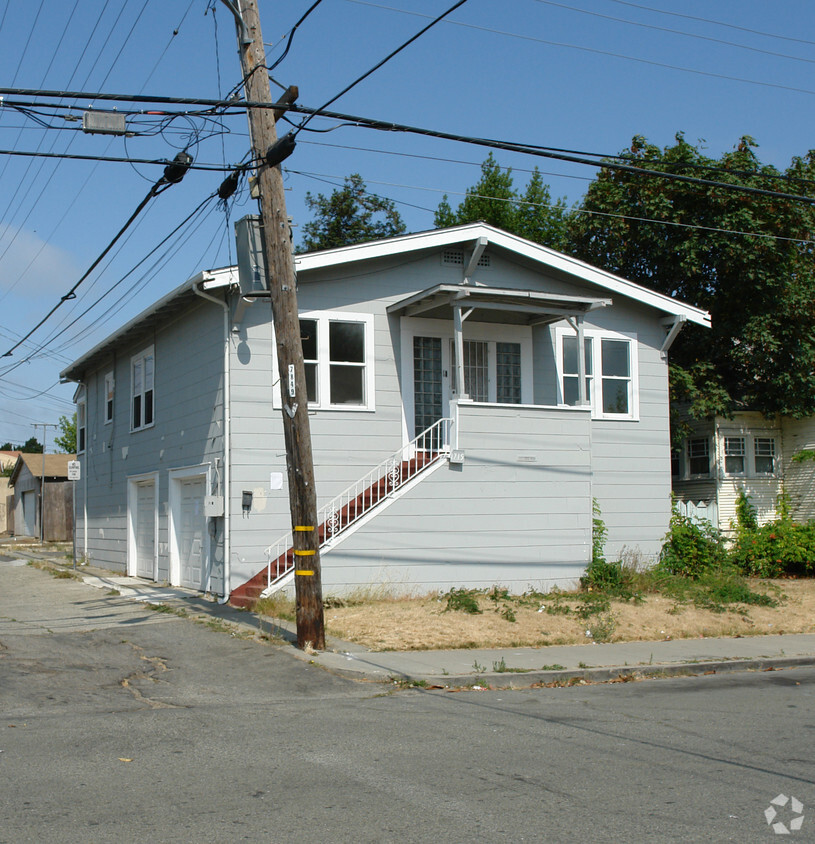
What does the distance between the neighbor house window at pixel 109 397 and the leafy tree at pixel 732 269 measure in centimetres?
1352

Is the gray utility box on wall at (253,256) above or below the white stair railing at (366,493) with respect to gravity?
above

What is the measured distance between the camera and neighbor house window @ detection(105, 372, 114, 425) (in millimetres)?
23469

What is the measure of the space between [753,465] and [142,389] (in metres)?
16.8

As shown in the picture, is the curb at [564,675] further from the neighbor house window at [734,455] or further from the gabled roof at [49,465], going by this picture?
the gabled roof at [49,465]

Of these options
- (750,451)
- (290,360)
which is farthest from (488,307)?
(750,451)

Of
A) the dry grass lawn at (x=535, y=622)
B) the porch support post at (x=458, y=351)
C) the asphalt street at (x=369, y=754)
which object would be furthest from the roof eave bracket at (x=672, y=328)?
the asphalt street at (x=369, y=754)

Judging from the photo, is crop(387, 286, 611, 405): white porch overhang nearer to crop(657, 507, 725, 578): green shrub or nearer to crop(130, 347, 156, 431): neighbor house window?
crop(657, 507, 725, 578): green shrub

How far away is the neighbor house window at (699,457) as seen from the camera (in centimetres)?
2708

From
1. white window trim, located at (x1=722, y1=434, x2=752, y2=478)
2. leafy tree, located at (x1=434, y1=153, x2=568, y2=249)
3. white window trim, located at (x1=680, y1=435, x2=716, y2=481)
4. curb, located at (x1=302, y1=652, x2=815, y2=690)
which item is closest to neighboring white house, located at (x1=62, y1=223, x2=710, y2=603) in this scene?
curb, located at (x1=302, y1=652, x2=815, y2=690)

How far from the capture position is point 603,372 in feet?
64.7

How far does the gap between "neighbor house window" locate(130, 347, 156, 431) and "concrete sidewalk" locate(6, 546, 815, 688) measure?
7.44 meters

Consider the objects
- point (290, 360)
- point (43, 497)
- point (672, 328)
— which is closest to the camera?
point (290, 360)

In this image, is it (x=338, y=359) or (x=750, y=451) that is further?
(x=750, y=451)

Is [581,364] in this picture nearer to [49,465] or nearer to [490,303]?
[490,303]
